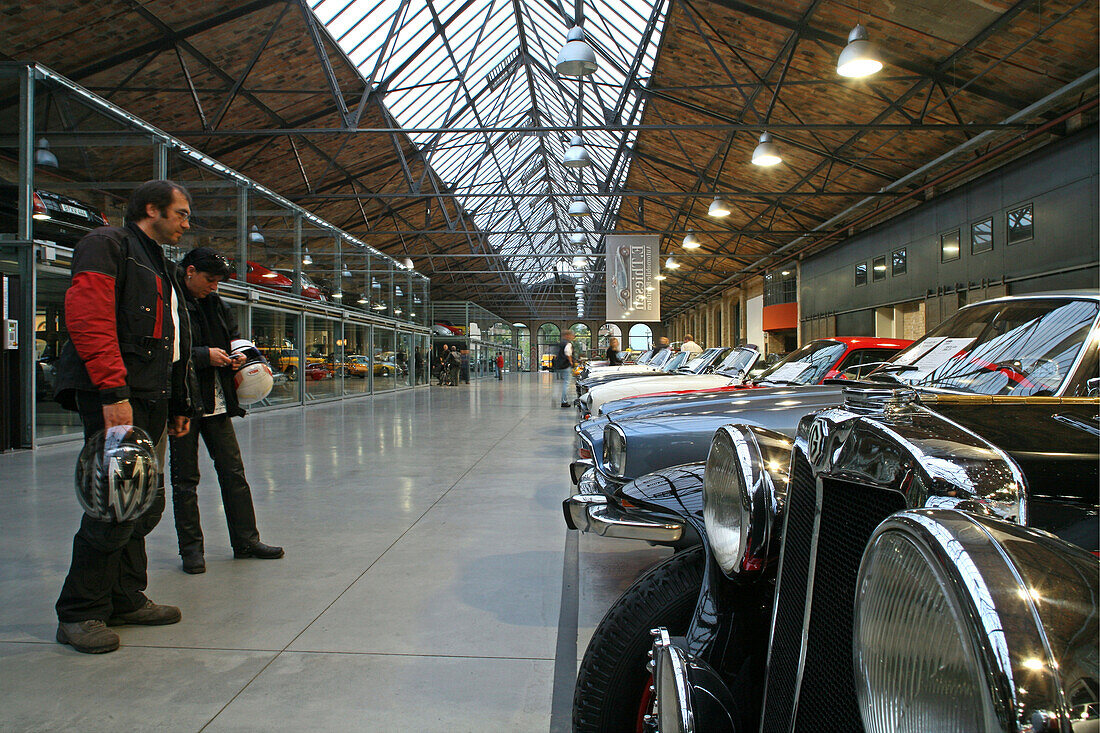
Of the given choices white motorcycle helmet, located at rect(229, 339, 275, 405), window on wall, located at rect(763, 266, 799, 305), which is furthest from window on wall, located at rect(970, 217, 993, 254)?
white motorcycle helmet, located at rect(229, 339, 275, 405)

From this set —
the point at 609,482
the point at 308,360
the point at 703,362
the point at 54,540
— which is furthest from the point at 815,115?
the point at 54,540

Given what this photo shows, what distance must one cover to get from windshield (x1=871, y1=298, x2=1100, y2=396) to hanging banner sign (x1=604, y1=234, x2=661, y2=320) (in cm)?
1514

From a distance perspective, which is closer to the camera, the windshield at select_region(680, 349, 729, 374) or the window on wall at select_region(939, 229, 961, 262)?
the windshield at select_region(680, 349, 729, 374)

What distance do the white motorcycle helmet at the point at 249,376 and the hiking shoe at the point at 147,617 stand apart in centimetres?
112

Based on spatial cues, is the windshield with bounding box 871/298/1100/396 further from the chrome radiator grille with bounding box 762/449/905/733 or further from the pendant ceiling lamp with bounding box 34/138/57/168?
the pendant ceiling lamp with bounding box 34/138/57/168

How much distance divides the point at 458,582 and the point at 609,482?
90 centimetres

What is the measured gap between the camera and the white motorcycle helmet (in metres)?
3.77

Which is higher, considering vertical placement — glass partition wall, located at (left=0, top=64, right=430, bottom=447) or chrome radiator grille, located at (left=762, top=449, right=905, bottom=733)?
A: glass partition wall, located at (left=0, top=64, right=430, bottom=447)

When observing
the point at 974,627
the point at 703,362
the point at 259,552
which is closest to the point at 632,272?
the point at 703,362

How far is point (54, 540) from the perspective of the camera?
13.7 ft

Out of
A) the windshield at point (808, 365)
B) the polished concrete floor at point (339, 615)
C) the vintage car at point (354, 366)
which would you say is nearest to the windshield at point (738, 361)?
the windshield at point (808, 365)

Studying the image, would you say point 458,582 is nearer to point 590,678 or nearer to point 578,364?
point 590,678

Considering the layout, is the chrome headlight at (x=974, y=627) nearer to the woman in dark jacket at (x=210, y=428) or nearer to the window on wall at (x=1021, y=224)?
the woman in dark jacket at (x=210, y=428)

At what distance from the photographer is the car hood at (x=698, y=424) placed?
338 centimetres
